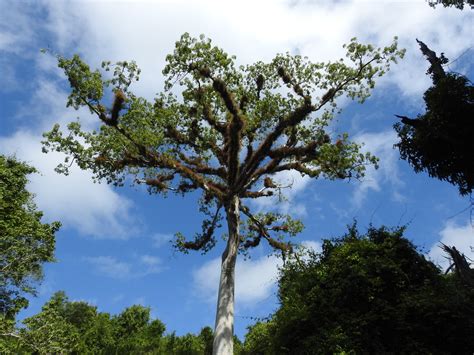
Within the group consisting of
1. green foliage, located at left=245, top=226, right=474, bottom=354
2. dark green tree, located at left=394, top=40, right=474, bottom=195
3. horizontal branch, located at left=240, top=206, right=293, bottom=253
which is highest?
horizontal branch, located at left=240, top=206, right=293, bottom=253

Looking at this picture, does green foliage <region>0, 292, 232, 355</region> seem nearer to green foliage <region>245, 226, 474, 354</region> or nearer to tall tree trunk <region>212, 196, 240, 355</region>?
tall tree trunk <region>212, 196, 240, 355</region>

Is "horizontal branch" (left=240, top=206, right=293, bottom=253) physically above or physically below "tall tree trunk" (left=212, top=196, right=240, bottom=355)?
above

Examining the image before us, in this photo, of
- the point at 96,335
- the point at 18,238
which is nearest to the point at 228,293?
the point at 18,238

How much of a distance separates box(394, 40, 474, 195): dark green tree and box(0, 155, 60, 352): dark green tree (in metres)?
22.1

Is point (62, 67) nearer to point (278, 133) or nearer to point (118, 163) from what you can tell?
point (118, 163)

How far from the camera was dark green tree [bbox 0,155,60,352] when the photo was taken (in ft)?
73.9

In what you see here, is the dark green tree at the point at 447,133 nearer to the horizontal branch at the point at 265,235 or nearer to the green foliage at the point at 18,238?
the horizontal branch at the point at 265,235

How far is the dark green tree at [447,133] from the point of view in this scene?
1179 centimetres

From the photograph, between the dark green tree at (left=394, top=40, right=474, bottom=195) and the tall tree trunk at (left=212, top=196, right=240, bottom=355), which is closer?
the dark green tree at (left=394, top=40, right=474, bottom=195)

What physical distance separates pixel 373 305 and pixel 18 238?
21441 mm

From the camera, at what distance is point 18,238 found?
77.7 ft

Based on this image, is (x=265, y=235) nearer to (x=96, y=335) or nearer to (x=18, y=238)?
(x=18, y=238)

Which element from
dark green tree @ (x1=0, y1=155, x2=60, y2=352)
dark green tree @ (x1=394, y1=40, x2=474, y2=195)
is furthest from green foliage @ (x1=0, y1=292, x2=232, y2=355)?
dark green tree @ (x1=394, y1=40, x2=474, y2=195)

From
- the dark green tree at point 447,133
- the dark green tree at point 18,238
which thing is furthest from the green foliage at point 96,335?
the dark green tree at point 447,133
